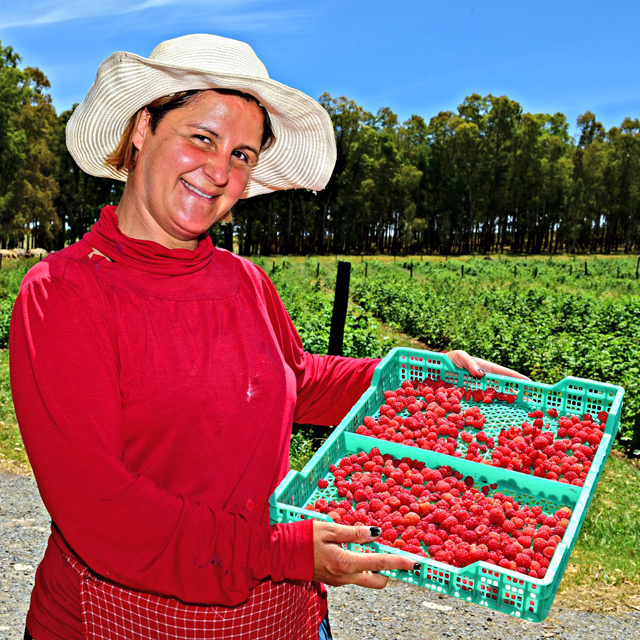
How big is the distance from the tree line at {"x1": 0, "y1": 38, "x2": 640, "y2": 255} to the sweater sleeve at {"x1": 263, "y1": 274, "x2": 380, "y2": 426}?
47.3 m

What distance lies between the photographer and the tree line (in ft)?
174

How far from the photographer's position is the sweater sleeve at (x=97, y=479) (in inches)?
57.2

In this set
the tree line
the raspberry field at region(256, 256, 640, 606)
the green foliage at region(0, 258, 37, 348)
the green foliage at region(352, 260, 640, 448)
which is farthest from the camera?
the tree line

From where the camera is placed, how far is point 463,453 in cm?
274

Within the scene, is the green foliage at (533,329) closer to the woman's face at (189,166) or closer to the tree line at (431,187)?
the woman's face at (189,166)

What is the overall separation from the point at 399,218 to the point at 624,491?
57.1 meters

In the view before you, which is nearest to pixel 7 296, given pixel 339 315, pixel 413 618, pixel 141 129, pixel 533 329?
pixel 533 329

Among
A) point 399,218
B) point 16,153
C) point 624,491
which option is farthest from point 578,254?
point 624,491

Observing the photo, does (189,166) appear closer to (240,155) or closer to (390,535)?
(240,155)

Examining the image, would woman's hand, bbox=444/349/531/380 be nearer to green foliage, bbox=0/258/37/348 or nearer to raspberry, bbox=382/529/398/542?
raspberry, bbox=382/529/398/542

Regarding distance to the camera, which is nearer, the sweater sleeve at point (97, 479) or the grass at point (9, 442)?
the sweater sleeve at point (97, 479)

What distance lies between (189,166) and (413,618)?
387 cm

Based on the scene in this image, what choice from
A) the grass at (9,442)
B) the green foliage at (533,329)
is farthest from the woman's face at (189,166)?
the green foliage at (533,329)

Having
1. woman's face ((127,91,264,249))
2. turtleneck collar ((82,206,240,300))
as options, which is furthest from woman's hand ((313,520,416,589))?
woman's face ((127,91,264,249))
